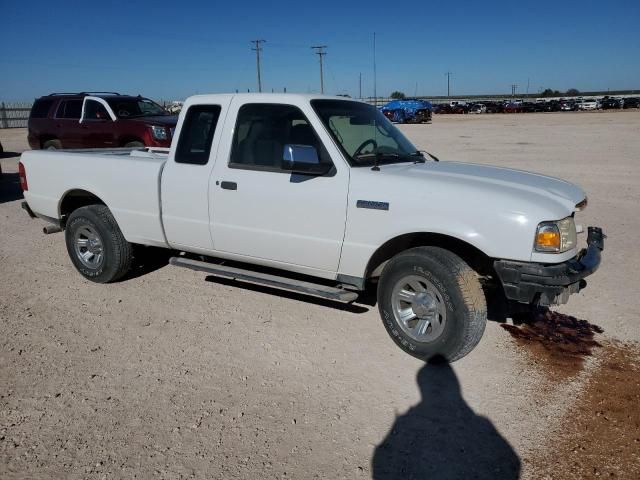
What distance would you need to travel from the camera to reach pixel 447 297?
12.4 ft

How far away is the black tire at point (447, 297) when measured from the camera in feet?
12.3

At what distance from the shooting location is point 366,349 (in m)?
4.23

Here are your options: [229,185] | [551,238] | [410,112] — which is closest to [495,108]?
[410,112]

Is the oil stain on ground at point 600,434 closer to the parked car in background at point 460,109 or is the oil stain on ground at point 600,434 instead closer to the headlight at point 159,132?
the headlight at point 159,132

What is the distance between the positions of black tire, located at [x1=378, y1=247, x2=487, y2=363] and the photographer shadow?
399mm

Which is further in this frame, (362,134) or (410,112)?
(410,112)

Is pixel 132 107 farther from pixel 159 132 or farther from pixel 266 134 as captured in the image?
pixel 266 134

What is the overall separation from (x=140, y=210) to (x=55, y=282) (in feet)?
4.87

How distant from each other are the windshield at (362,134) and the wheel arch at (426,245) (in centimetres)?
70

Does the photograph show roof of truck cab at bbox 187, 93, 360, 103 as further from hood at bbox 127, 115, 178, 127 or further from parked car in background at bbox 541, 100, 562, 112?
parked car in background at bbox 541, 100, 562, 112

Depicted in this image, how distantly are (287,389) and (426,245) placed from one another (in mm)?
1530

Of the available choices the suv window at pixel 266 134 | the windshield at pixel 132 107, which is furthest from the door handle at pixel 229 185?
the windshield at pixel 132 107

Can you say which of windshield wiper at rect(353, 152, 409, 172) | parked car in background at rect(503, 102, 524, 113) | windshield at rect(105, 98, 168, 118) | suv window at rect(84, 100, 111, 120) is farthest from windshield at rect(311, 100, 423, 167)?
parked car in background at rect(503, 102, 524, 113)

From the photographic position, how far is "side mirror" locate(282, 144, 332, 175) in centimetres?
397
